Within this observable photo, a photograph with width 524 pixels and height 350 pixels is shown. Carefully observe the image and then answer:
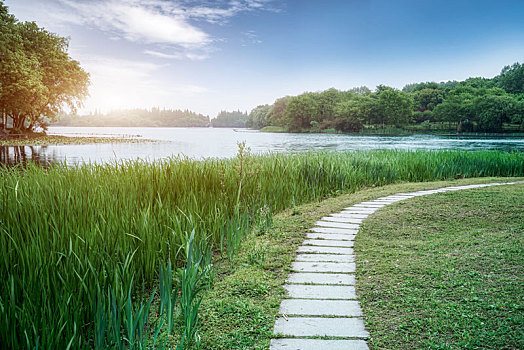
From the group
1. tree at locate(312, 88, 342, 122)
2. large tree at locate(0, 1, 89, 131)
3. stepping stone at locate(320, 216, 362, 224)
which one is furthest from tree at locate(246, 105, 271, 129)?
stepping stone at locate(320, 216, 362, 224)

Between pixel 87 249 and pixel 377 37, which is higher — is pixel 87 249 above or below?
below

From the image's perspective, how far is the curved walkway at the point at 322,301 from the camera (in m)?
1.84

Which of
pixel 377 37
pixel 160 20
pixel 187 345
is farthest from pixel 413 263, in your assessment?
pixel 377 37

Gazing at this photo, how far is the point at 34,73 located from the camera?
22156 mm

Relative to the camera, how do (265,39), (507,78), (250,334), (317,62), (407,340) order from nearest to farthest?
1. (407,340)
2. (250,334)
3. (265,39)
4. (317,62)
5. (507,78)

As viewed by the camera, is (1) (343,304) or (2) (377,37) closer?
(1) (343,304)

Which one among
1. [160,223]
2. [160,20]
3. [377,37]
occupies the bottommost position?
[160,223]

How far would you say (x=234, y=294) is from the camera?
2512 millimetres

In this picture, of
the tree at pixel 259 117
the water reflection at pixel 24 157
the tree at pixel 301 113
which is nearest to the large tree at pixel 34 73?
the water reflection at pixel 24 157

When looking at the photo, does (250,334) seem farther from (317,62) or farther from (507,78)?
(507,78)

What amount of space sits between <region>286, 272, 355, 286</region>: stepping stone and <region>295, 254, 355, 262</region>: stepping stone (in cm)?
33

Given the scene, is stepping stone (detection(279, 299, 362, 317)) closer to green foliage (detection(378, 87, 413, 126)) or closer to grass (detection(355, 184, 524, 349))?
grass (detection(355, 184, 524, 349))

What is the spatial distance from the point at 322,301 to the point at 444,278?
3.45ft

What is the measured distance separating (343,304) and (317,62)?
41677mm
